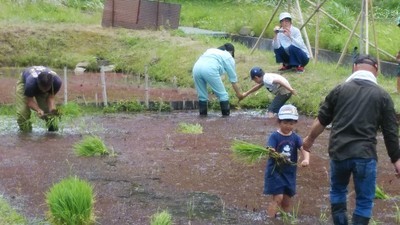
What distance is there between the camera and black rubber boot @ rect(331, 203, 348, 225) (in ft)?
20.4

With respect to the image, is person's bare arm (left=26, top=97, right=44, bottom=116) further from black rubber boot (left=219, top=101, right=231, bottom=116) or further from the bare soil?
black rubber boot (left=219, top=101, right=231, bottom=116)

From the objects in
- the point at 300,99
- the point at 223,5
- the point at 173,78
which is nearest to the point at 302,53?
the point at 300,99

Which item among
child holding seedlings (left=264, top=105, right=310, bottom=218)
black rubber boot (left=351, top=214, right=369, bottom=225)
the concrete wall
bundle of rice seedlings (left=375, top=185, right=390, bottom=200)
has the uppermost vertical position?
the concrete wall

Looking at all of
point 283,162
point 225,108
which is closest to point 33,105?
point 225,108

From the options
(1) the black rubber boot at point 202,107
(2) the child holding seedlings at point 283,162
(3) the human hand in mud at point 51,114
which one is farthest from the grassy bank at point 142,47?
(2) the child holding seedlings at point 283,162

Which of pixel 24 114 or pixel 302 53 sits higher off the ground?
pixel 302 53

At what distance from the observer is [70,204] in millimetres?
6324

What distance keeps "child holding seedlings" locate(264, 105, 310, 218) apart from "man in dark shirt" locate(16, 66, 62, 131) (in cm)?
479

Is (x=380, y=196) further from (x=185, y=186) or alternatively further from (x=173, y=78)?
(x=173, y=78)

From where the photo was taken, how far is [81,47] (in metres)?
19.9

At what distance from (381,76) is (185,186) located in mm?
7872

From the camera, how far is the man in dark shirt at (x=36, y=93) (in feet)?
35.7

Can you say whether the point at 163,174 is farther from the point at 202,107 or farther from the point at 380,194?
the point at 202,107

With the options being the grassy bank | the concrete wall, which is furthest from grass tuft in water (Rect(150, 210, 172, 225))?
the concrete wall
